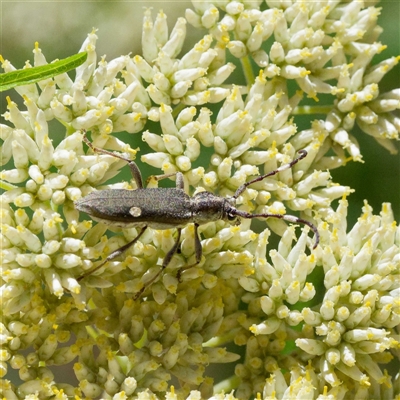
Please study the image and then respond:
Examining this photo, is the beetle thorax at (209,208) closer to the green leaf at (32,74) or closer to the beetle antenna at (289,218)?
the beetle antenna at (289,218)

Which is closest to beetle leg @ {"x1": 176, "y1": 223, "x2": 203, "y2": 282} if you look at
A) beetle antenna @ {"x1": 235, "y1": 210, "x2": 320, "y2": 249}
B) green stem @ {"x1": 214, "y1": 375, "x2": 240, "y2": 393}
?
beetle antenna @ {"x1": 235, "y1": 210, "x2": 320, "y2": 249}

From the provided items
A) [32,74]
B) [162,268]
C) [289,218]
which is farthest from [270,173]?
[32,74]

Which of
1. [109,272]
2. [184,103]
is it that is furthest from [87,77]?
[109,272]

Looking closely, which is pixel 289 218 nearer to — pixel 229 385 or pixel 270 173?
pixel 270 173

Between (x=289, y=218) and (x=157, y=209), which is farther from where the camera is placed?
(x=289, y=218)

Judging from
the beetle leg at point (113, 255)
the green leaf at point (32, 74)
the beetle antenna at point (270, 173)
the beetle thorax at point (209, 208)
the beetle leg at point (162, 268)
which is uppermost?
the green leaf at point (32, 74)

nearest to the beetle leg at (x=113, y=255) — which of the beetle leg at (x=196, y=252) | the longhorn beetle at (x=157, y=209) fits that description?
the longhorn beetle at (x=157, y=209)
